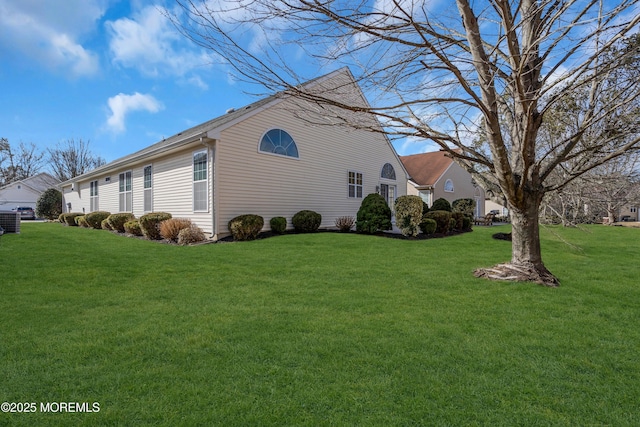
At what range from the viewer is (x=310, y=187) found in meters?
13.3

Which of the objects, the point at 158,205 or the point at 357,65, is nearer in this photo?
the point at 357,65

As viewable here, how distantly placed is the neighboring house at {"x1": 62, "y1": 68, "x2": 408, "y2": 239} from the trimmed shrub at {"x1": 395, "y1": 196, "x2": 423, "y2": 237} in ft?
11.1

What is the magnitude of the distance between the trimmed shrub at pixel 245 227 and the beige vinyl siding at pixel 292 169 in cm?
52

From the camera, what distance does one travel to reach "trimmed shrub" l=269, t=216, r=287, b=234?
37.3ft

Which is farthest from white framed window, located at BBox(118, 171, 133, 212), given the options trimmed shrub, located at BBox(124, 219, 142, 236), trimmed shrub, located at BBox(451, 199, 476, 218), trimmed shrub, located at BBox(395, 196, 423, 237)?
trimmed shrub, located at BBox(451, 199, 476, 218)

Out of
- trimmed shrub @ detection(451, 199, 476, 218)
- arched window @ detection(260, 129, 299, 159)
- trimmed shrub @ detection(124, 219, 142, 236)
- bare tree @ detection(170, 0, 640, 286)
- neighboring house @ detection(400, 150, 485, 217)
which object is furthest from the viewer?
neighboring house @ detection(400, 150, 485, 217)

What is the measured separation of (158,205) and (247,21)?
11530mm

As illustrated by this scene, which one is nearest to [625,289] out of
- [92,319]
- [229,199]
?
[92,319]

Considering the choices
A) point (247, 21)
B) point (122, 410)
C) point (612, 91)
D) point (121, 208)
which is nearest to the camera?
point (122, 410)

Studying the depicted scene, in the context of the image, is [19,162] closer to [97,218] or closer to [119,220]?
[97,218]

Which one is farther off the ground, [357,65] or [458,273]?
[357,65]

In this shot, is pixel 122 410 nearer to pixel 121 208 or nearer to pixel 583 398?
pixel 583 398

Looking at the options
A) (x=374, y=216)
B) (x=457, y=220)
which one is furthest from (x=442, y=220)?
(x=374, y=216)

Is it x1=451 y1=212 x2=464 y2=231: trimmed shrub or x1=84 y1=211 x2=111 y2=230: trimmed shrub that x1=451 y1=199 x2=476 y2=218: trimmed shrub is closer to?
x1=451 y1=212 x2=464 y2=231: trimmed shrub
